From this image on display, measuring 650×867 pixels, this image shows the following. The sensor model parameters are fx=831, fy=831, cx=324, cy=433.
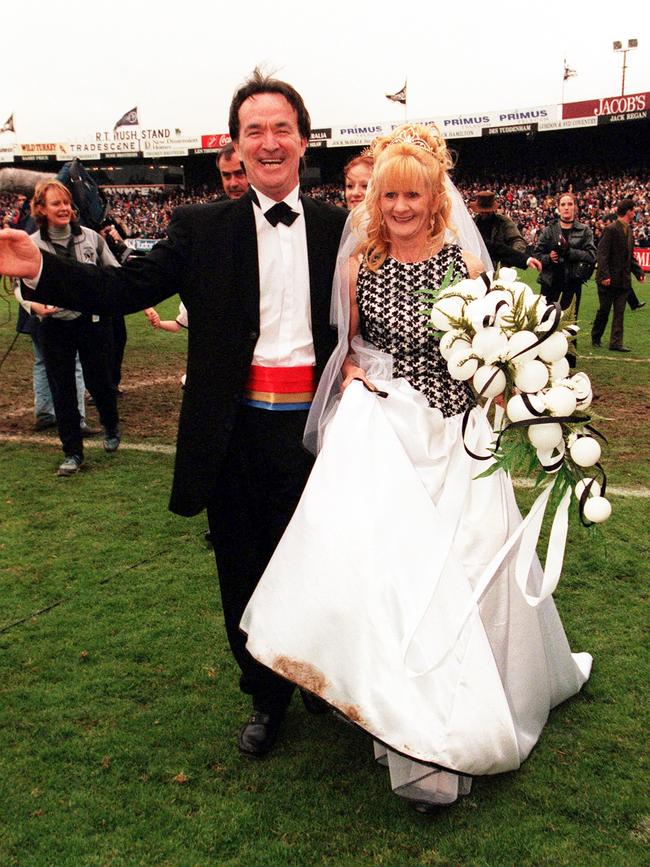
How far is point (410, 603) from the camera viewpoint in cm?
256

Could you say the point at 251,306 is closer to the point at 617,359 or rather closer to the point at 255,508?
the point at 255,508

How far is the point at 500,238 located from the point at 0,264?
582 cm

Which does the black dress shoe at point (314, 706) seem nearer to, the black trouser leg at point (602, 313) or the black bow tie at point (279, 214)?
the black bow tie at point (279, 214)

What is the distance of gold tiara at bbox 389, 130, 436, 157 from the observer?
2.95m

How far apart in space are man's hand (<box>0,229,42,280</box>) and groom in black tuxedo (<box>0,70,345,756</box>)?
0.21 metres

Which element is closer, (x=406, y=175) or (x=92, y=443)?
(x=406, y=175)

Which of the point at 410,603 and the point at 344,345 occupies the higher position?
the point at 344,345

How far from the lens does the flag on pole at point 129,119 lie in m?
48.0

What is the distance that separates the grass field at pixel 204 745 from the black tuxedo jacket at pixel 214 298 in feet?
3.11

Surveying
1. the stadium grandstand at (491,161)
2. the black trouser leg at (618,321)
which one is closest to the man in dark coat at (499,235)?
the black trouser leg at (618,321)

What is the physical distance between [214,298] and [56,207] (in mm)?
3740

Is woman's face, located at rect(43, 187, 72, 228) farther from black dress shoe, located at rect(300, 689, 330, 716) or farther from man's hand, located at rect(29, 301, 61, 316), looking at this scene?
black dress shoe, located at rect(300, 689, 330, 716)

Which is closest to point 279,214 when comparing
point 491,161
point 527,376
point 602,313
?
point 527,376

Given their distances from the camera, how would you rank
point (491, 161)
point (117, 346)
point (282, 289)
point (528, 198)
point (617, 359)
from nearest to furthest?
point (282, 289)
point (117, 346)
point (617, 359)
point (528, 198)
point (491, 161)
